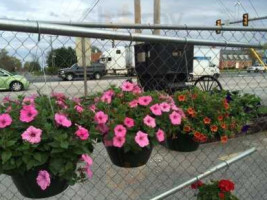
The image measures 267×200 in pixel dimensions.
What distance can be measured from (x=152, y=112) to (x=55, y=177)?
666mm

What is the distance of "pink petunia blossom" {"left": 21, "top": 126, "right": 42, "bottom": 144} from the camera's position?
155 cm

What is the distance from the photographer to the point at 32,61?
199cm

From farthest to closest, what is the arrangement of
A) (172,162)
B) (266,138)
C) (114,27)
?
(266,138) < (172,162) < (114,27)

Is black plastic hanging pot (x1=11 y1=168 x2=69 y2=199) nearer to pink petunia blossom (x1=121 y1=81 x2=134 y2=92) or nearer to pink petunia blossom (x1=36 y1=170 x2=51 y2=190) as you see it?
pink petunia blossom (x1=36 y1=170 x2=51 y2=190)

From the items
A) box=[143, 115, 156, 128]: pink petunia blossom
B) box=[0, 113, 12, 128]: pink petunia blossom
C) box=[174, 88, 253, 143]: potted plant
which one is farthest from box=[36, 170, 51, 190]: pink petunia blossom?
box=[174, 88, 253, 143]: potted plant

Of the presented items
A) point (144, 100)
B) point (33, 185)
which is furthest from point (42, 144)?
point (144, 100)

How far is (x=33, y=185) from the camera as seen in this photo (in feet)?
5.71

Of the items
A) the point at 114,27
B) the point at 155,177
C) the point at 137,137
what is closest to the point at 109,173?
the point at 155,177

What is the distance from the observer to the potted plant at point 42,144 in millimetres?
1562

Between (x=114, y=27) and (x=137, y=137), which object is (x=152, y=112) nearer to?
(x=137, y=137)

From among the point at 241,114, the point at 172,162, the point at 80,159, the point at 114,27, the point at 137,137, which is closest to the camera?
the point at 80,159

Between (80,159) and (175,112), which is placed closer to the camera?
(80,159)

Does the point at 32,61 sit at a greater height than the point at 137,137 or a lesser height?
greater

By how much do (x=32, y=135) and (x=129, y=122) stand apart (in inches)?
21.3
